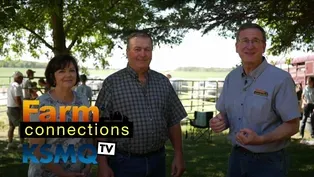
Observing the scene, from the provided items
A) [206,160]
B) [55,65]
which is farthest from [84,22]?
[55,65]

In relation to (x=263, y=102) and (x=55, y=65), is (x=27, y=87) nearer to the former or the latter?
(x=55, y=65)

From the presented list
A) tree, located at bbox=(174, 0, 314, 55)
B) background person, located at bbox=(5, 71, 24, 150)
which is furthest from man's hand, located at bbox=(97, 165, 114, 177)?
background person, located at bbox=(5, 71, 24, 150)

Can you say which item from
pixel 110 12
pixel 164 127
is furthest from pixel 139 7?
pixel 164 127

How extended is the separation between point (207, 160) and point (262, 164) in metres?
4.74

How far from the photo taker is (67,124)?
2.25 metres

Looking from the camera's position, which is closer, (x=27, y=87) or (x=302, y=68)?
(x=27, y=87)

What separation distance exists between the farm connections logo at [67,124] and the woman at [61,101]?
3cm

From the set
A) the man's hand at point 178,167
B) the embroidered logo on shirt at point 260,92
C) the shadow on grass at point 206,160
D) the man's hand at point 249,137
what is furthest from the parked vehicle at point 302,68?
the man's hand at point 249,137

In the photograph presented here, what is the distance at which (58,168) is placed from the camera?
226 cm

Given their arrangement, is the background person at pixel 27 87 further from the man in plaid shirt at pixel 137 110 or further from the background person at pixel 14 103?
the man in plaid shirt at pixel 137 110

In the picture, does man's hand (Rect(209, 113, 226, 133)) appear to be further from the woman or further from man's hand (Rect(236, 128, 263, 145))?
the woman

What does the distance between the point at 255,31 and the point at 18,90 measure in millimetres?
6704

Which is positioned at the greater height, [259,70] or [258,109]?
[259,70]

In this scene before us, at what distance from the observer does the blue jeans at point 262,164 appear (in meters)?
2.21
